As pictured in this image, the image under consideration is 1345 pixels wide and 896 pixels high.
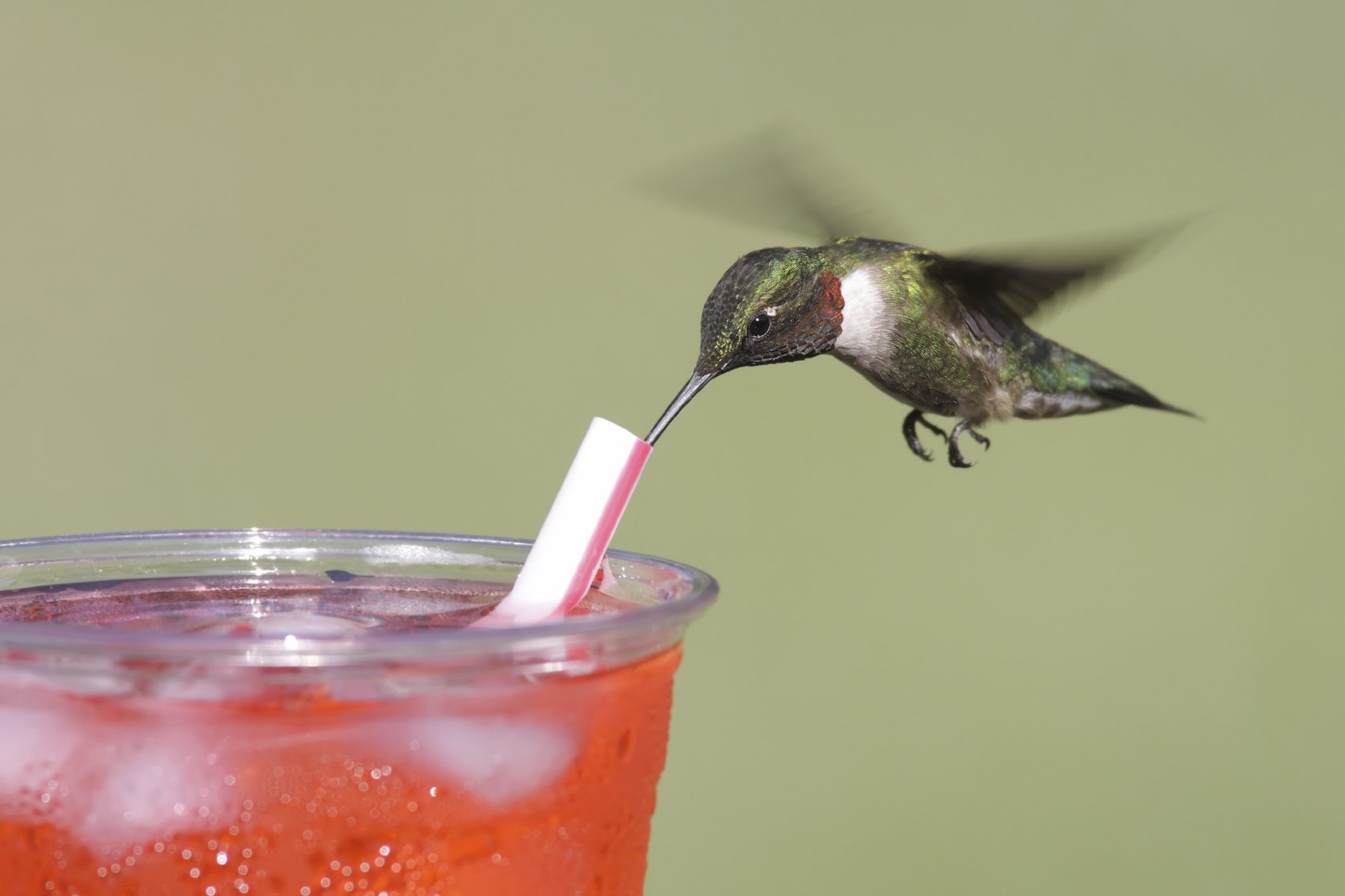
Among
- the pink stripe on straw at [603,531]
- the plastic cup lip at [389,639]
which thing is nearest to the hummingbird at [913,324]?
the pink stripe on straw at [603,531]

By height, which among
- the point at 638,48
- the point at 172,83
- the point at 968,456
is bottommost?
the point at 968,456

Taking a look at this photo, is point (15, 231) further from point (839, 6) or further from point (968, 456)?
point (968, 456)

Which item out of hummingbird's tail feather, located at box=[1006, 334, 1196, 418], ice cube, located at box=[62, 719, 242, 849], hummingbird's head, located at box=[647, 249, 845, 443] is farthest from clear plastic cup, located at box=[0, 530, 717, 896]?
hummingbird's tail feather, located at box=[1006, 334, 1196, 418]

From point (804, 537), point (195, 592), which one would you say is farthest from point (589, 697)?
point (804, 537)

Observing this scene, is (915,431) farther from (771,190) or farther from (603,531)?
(603,531)

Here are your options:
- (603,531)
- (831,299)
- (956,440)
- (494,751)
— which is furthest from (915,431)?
(494,751)

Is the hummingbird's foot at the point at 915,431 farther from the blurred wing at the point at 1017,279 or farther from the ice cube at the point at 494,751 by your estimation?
the ice cube at the point at 494,751

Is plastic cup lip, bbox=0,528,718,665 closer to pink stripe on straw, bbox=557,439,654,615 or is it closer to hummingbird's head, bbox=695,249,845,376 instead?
pink stripe on straw, bbox=557,439,654,615
